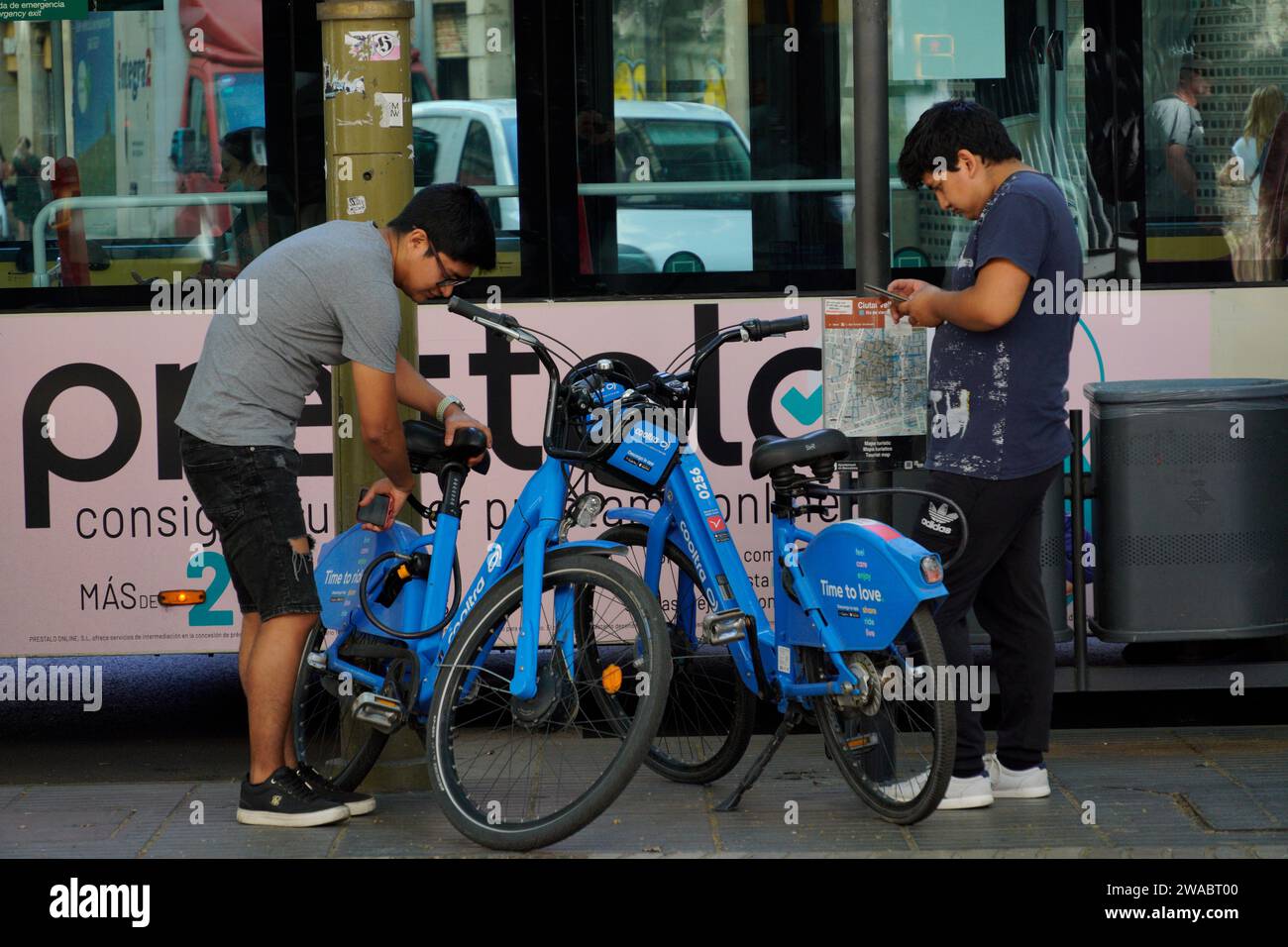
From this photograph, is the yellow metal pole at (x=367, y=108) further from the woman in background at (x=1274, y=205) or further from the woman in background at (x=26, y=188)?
the woman in background at (x=1274, y=205)

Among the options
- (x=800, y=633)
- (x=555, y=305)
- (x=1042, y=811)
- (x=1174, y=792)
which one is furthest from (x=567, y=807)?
(x=555, y=305)

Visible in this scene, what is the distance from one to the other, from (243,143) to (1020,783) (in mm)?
3610

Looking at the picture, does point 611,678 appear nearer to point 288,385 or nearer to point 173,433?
point 288,385

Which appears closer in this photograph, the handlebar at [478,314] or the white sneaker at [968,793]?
the handlebar at [478,314]

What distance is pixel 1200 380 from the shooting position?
5.95m

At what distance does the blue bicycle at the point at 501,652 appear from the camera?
4.52 m

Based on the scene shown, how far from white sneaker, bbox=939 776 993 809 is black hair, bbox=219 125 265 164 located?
3.43 meters

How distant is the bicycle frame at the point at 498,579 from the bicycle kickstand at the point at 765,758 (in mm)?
647

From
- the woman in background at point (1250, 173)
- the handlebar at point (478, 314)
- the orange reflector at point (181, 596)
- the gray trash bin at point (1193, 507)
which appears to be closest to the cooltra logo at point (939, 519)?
the gray trash bin at point (1193, 507)

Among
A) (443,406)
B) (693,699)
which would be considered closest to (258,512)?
(443,406)

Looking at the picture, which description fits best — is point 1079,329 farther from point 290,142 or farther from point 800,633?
point 290,142

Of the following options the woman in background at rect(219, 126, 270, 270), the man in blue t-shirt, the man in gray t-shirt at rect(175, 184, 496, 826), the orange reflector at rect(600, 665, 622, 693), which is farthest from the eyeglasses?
the woman in background at rect(219, 126, 270, 270)

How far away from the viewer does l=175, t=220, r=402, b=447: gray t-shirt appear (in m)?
4.57

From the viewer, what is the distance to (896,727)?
186 inches
